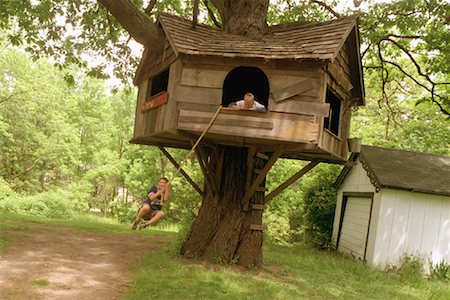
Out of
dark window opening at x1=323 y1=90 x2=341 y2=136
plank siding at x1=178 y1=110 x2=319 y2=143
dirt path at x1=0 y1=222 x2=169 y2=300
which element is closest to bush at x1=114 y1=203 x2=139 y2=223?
dirt path at x1=0 y1=222 x2=169 y2=300

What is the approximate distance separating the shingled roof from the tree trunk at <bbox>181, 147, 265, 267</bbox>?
8.88ft

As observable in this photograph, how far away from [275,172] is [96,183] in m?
17.6

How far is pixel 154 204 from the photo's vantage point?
295 inches

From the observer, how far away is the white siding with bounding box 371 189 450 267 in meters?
12.6

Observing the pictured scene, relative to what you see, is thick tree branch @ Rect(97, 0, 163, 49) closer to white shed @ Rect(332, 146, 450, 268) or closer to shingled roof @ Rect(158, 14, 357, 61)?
shingled roof @ Rect(158, 14, 357, 61)

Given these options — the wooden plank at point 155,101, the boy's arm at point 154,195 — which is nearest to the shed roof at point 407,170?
the wooden plank at point 155,101

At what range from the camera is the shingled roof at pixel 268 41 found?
7262 millimetres

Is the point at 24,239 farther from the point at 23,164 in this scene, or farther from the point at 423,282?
the point at 23,164

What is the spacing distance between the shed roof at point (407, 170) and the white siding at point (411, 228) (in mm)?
321

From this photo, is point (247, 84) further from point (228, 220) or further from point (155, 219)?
point (155, 219)

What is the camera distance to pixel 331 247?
15.9m

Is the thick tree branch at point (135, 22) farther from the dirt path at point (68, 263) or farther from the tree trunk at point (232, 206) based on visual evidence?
the dirt path at point (68, 263)

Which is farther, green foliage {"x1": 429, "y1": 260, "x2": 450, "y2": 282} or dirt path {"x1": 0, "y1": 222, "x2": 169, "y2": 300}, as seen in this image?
green foliage {"x1": 429, "y1": 260, "x2": 450, "y2": 282}

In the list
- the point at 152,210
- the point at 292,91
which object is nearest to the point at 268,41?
the point at 292,91
